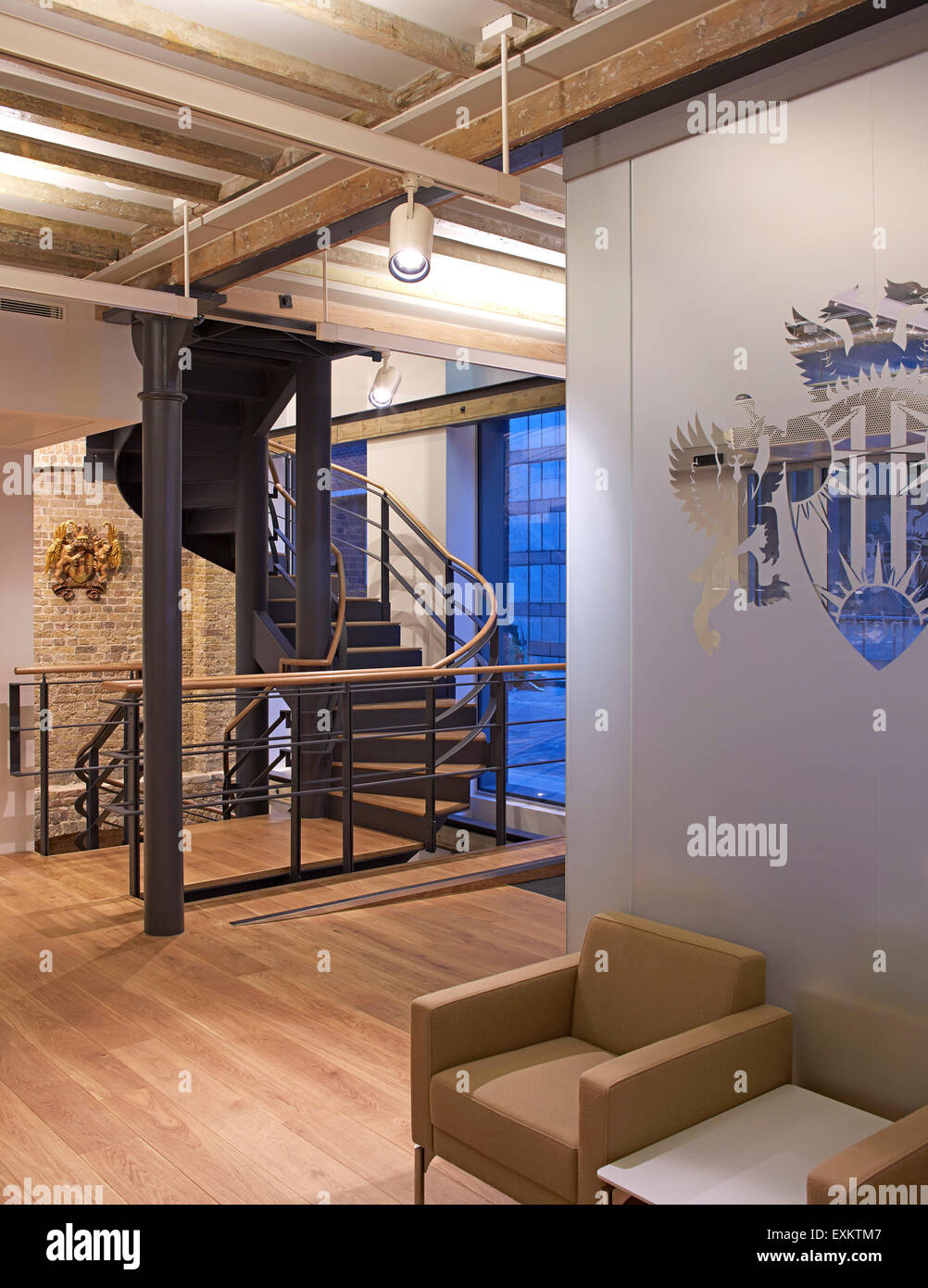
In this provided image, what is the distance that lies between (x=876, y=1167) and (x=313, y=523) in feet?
19.6

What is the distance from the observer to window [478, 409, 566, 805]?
318 inches

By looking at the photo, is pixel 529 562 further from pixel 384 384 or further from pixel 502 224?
pixel 502 224

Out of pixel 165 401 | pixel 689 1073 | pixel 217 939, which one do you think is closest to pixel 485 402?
pixel 165 401

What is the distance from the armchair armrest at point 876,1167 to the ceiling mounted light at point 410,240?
230 centimetres

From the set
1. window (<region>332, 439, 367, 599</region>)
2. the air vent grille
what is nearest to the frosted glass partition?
the air vent grille

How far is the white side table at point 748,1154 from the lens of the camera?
2.05 metres

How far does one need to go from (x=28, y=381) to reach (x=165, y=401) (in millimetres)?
683

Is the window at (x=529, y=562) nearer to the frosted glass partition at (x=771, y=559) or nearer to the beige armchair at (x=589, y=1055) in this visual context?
the frosted glass partition at (x=771, y=559)

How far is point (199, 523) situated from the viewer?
27.1 ft

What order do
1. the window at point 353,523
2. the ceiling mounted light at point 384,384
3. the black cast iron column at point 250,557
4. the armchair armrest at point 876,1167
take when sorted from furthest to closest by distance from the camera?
the window at point 353,523, the black cast iron column at point 250,557, the ceiling mounted light at point 384,384, the armchair armrest at point 876,1167

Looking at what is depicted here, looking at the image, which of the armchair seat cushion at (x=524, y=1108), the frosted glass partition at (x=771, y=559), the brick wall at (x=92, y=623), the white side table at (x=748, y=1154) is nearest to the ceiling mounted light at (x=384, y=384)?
the frosted glass partition at (x=771, y=559)

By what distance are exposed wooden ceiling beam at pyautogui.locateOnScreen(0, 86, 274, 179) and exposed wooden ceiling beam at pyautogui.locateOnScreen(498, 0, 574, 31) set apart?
139 cm

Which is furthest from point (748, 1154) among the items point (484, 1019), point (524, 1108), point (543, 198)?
point (543, 198)
